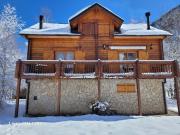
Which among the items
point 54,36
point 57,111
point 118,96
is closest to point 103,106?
point 118,96

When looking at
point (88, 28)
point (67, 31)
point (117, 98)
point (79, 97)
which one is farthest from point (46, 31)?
point (117, 98)

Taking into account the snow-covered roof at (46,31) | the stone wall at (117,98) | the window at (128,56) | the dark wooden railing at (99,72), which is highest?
the snow-covered roof at (46,31)

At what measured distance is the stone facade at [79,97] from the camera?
15305 mm

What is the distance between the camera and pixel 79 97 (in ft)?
50.4

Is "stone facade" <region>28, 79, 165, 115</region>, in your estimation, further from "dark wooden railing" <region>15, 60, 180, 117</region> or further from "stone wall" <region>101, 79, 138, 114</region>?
"dark wooden railing" <region>15, 60, 180, 117</region>

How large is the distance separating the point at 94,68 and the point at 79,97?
2.36 m

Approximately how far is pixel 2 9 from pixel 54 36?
39.5ft

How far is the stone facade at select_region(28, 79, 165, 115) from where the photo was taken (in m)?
15.3

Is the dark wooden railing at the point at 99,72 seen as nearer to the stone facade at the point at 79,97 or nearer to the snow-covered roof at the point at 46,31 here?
the stone facade at the point at 79,97

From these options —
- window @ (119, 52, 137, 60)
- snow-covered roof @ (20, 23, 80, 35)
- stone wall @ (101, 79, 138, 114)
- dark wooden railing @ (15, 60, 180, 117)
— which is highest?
snow-covered roof @ (20, 23, 80, 35)

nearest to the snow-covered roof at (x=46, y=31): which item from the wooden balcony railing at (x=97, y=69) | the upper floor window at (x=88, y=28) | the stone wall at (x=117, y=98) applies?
the upper floor window at (x=88, y=28)

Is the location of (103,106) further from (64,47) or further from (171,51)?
(171,51)

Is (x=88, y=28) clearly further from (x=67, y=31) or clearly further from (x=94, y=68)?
(x=94, y=68)

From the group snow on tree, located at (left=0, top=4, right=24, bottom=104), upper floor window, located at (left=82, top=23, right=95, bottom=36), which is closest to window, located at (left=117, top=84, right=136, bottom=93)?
upper floor window, located at (left=82, top=23, right=95, bottom=36)
